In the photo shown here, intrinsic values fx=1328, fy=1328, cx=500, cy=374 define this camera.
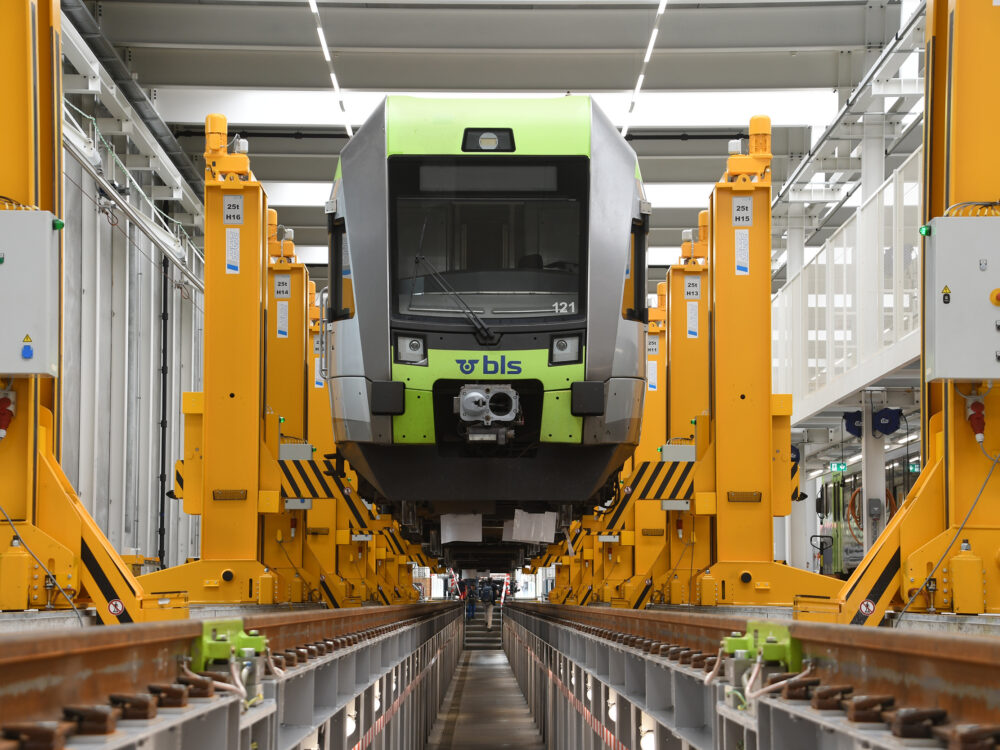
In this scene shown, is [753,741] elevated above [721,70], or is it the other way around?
[721,70]

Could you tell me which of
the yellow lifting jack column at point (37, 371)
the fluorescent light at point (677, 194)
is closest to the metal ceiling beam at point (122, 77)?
the yellow lifting jack column at point (37, 371)

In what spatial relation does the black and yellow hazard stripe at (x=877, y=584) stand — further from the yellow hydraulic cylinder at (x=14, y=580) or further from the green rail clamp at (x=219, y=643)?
the yellow hydraulic cylinder at (x=14, y=580)

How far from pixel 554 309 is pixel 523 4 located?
8.55 metres

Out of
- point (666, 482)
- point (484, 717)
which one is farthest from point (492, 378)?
point (484, 717)

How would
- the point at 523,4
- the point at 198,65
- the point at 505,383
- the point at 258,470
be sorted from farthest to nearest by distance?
the point at 198,65 → the point at 523,4 → the point at 258,470 → the point at 505,383

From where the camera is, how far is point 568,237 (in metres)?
8.95

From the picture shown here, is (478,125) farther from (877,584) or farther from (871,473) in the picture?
(871,473)

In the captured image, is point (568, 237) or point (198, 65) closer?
point (568, 237)

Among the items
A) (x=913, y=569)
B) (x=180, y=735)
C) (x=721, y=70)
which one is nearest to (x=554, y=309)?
(x=913, y=569)

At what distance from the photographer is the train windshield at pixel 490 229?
8.90 meters

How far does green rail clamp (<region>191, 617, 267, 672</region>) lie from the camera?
4.10 meters

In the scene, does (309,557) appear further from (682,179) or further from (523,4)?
(682,179)

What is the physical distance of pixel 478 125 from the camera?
29.5ft

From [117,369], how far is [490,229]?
9.79 m
